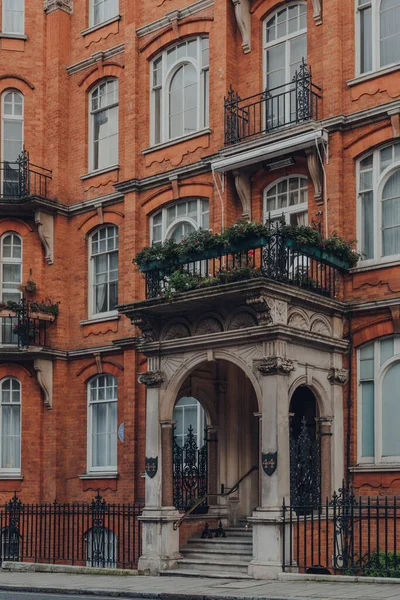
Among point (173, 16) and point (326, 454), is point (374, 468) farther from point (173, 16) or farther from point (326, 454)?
point (173, 16)

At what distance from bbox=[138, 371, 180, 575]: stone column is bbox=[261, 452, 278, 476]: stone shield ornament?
8.38 feet

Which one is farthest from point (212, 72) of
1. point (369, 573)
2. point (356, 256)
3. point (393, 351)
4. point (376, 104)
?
point (369, 573)

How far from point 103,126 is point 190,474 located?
10.0 m

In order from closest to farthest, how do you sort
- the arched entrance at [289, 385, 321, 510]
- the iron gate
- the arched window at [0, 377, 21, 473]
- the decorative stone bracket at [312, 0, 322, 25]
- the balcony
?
1. the arched entrance at [289, 385, 321, 510]
2. the iron gate
3. the decorative stone bracket at [312, 0, 322, 25]
4. the balcony
5. the arched window at [0, 377, 21, 473]

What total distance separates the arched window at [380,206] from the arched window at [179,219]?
4.37 metres

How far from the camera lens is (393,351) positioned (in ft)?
65.3

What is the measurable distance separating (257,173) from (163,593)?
9.64 metres

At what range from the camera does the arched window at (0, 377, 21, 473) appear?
2661cm

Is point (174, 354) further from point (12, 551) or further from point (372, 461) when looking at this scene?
point (12, 551)

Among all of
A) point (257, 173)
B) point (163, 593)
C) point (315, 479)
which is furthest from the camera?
point (257, 173)

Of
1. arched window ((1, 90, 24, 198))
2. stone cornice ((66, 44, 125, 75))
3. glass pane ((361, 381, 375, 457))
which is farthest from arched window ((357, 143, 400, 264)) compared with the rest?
arched window ((1, 90, 24, 198))

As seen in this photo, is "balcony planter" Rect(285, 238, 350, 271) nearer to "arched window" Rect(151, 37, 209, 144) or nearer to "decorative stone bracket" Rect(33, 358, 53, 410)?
"arched window" Rect(151, 37, 209, 144)

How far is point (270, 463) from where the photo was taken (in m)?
18.1

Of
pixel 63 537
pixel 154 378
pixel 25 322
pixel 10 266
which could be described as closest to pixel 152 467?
pixel 154 378
